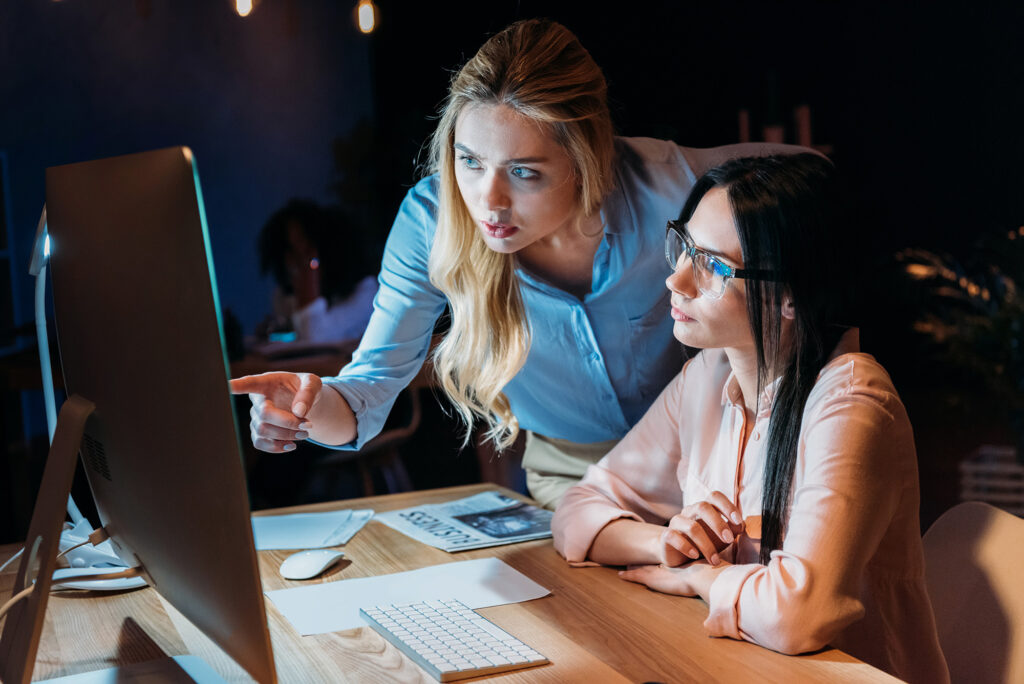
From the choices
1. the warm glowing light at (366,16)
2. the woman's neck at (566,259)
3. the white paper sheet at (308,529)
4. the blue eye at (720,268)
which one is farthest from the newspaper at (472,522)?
the warm glowing light at (366,16)

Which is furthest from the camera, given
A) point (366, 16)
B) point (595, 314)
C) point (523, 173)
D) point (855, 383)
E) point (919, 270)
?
point (366, 16)

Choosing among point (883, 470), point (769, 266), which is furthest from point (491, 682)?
point (769, 266)

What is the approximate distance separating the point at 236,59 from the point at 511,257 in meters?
2.56

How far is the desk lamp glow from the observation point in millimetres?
1359

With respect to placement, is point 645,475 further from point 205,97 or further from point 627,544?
point 205,97

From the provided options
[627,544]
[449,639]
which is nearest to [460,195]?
[627,544]

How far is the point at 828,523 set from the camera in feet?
3.74

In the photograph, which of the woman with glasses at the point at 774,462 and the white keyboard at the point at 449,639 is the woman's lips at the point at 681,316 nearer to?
the woman with glasses at the point at 774,462

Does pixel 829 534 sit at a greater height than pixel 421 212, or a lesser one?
lesser

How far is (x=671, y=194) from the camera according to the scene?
171cm

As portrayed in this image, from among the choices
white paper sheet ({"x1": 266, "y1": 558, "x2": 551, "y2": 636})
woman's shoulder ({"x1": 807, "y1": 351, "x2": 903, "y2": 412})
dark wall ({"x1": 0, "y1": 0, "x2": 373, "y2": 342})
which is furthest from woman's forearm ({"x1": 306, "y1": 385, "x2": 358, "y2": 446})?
dark wall ({"x1": 0, "y1": 0, "x2": 373, "y2": 342})

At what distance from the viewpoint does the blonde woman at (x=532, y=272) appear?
154 centimetres

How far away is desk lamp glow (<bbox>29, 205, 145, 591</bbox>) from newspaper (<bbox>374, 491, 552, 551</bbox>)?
1.51ft

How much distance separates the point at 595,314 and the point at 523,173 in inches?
14.8
